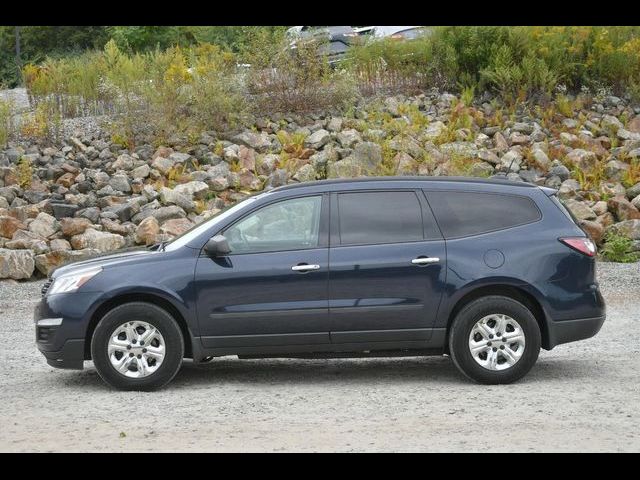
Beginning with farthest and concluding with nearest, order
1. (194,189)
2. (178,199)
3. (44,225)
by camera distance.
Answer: (194,189) → (178,199) → (44,225)

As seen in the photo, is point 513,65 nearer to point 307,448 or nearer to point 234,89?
point 234,89

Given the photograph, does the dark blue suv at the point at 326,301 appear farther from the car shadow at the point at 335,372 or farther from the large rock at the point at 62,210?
the large rock at the point at 62,210

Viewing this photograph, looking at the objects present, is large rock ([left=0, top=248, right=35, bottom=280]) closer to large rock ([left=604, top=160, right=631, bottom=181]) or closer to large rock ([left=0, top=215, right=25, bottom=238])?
large rock ([left=0, top=215, right=25, bottom=238])

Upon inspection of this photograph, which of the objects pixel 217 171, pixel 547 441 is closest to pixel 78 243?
pixel 217 171

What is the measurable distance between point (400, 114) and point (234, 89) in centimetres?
295

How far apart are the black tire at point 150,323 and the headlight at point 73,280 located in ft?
1.15

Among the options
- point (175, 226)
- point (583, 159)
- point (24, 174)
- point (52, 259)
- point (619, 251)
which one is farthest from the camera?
point (583, 159)

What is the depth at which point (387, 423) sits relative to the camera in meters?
7.41

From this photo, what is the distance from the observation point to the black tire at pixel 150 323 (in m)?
8.59

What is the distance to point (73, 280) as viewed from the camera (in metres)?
8.75

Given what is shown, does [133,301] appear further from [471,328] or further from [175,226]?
[175,226]

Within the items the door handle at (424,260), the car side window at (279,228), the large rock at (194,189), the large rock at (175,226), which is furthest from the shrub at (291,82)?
the door handle at (424,260)

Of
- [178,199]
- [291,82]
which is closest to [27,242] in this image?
[178,199]

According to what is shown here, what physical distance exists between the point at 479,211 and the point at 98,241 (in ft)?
24.6
